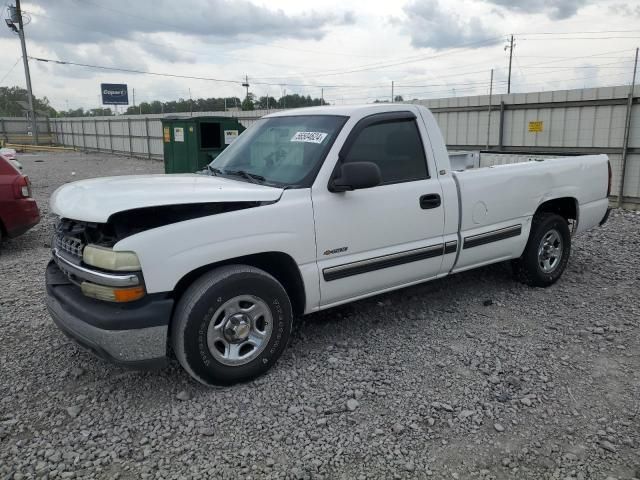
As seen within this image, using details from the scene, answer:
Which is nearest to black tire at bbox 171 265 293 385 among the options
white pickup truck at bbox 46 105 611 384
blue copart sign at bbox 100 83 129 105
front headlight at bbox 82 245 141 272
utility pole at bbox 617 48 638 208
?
white pickup truck at bbox 46 105 611 384

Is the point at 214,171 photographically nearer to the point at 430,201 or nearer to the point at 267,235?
the point at 267,235

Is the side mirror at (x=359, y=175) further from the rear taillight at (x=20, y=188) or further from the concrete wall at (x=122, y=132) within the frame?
the concrete wall at (x=122, y=132)

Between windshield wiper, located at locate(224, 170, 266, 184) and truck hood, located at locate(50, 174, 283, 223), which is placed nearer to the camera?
truck hood, located at locate(50, 174, 283, 223)

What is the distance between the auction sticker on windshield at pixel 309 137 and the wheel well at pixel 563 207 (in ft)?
9.00

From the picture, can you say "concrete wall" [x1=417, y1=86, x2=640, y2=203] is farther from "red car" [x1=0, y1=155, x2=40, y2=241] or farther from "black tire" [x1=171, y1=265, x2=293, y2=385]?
"red car" [x1=0, y1=155, x2=40, y2=241]

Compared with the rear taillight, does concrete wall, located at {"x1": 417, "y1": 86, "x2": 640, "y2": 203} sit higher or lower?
higher

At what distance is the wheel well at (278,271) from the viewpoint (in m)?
3.44

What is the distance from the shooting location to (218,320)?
3420 millimetres

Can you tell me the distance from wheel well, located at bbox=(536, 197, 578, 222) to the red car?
653cm

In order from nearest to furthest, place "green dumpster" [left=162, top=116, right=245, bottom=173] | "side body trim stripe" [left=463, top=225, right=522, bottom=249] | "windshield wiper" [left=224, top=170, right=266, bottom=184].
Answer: "windshield wiper" [left=224, top=170, right=266, bottom=184] → "side body trim stripe" [left=463, top=225, right=522, bottom=249] → "green dumpster" [left=162, top=116, right=245, bottom=173]

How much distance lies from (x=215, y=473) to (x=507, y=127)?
10.9 meters

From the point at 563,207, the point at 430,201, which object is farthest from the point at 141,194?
the point at 563,207

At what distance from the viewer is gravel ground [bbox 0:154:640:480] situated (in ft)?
9.38

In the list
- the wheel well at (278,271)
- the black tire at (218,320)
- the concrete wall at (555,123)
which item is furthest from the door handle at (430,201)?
the concrete wall at (555,123)
